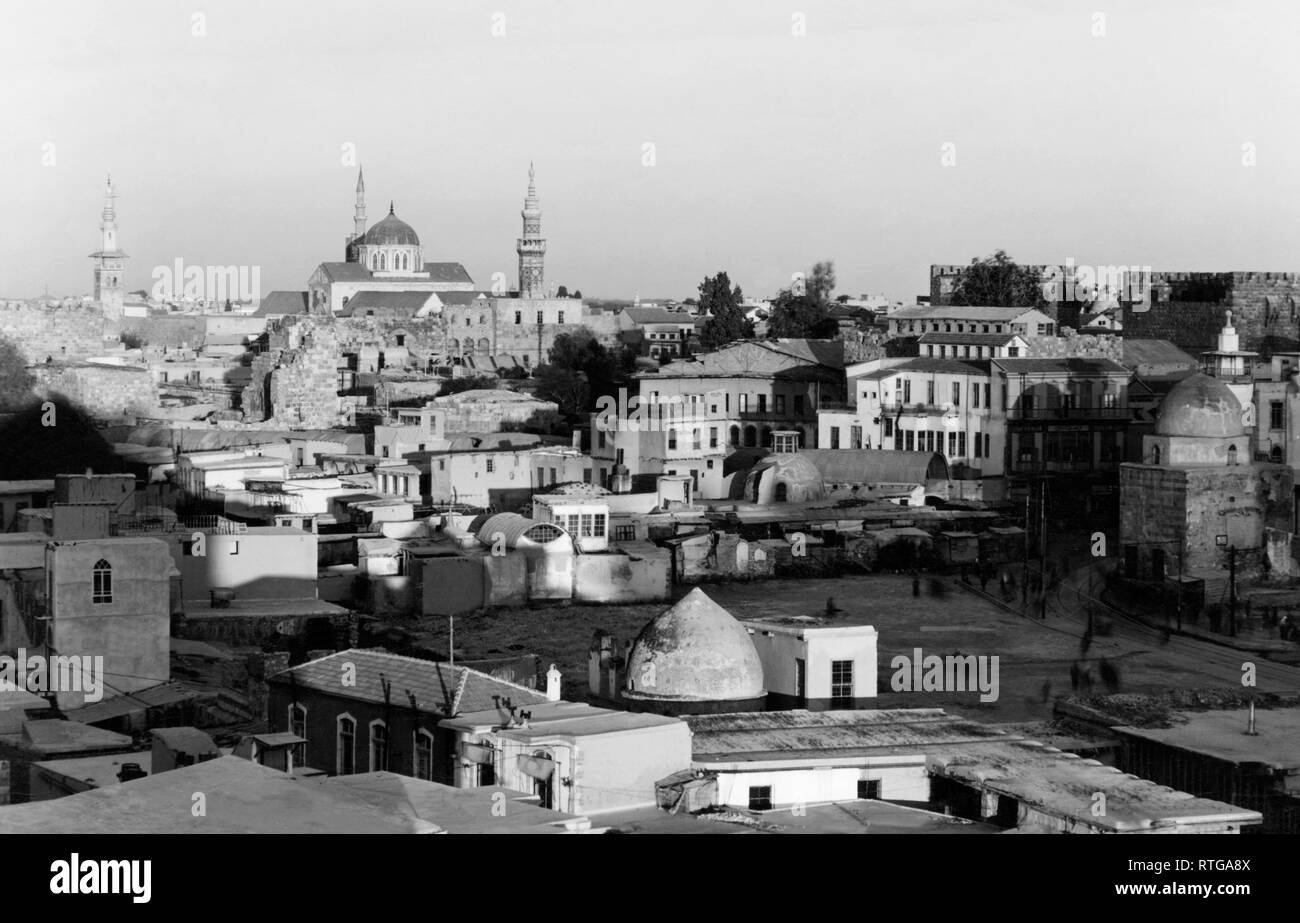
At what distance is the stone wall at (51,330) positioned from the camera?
6775 centimetres

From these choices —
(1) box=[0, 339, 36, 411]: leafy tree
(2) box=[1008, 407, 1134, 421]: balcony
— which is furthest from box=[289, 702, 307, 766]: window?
(1) box=[0, 339, 36, 411]: leafy tree

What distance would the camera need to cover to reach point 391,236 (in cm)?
10031

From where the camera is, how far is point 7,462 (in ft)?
150

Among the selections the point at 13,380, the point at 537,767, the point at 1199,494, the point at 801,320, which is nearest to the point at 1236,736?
the point at 537,767

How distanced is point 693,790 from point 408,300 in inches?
2943

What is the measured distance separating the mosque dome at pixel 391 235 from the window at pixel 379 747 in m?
81.5

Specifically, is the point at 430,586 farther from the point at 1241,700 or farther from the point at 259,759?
the point at 259,759

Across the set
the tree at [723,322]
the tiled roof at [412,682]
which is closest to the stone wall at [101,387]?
the tree at [723,322]

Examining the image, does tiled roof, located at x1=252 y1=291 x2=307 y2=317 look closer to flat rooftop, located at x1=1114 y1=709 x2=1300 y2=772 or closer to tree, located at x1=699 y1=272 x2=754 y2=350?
tree, located at x1=699 y1=272 x2=754 y2=350

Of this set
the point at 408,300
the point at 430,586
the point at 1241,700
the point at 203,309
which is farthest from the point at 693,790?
the point at 203,309

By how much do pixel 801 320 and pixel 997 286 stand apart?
21.7 ft

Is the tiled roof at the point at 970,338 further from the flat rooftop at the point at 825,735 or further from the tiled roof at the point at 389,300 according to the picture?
the tiled roof at the point at 389,300

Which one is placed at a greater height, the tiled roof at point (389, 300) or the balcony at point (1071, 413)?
the tiled roof at point (389, 300)
